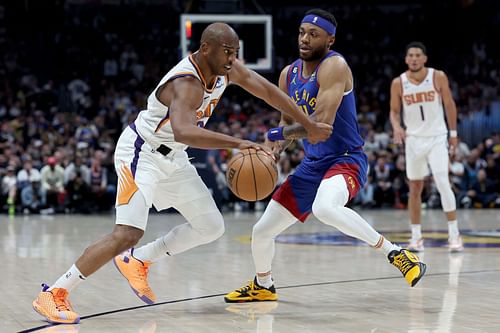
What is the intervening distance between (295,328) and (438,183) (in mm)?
4828

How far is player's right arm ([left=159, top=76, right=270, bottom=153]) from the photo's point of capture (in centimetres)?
524

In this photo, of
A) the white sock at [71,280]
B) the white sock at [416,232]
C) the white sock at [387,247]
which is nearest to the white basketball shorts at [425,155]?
the white sock at [416,232]

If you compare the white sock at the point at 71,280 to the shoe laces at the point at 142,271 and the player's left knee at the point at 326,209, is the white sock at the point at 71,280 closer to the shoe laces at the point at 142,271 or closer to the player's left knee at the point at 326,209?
the shoe laces at the point at 142,271

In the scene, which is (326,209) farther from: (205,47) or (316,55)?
(205,47)

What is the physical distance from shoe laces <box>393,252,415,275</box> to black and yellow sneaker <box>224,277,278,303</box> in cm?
89

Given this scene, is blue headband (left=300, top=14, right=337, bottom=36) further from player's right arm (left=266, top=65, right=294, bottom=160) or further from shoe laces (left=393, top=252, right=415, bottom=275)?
shoe laces (left=393, top=252, right=415, bottom=275)

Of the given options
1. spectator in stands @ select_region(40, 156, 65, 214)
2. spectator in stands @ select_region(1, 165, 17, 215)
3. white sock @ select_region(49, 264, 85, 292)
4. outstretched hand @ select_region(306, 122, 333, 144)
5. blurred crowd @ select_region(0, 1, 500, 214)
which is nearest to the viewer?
white sock @ select_region(49, 264, 85, 292)

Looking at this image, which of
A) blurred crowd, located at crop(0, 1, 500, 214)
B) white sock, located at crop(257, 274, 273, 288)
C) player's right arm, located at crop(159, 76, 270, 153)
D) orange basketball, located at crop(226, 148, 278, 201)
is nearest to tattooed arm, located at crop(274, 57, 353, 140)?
orange basketball, located at crop(226, 148, 278, 201)

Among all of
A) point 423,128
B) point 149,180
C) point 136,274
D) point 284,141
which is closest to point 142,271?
point 136,274

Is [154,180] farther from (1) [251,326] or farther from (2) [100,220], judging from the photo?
(2) [100,220]

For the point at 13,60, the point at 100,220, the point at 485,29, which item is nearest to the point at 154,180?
the point at 100,220

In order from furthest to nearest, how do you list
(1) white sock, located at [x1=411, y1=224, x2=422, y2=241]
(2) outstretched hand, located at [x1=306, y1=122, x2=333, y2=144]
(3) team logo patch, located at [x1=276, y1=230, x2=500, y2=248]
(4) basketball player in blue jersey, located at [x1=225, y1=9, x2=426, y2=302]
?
(3) team logo patch, located at [x1=276, y1=230, x2=500, y2=248] → (1) white sock, located at [x1=411, y1=224, x2=422, y2=241] → (4) basketball player in blue jersey, located at [x1=225, y1=9, x2=426, y2=302] → (2) outstretched hand, located at [x1=306, y1=122, x2=333, y2=144]

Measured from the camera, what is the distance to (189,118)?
5348 millimetres

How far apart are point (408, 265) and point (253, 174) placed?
1405mm
